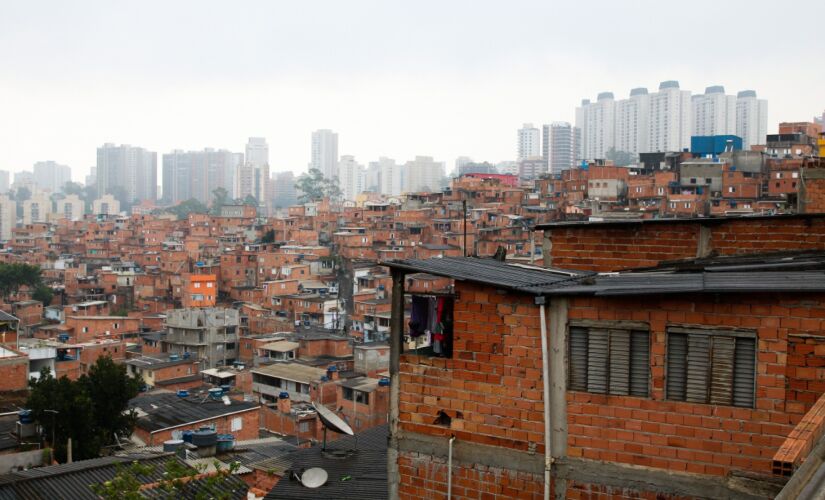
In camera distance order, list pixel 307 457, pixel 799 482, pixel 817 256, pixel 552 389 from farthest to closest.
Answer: pixel 307 457
pixel 817 256
pixel 552 389
pixel 799 482

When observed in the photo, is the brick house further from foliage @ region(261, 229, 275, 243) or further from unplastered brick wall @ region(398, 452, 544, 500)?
foliage @ region(261, 229, 275, 243)

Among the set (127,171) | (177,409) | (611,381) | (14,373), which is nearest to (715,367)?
(611,381)

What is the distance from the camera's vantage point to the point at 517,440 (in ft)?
15.6

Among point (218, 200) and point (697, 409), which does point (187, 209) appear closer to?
point (218, 200)

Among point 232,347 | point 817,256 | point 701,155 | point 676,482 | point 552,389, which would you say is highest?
point 701,155

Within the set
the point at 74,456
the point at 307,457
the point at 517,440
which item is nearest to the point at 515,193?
the point at 74,456

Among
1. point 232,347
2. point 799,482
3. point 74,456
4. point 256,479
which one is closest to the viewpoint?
point 799,482

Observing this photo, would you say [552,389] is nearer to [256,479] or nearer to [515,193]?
[256,479]

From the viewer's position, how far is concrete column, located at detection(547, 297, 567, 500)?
15.1ft

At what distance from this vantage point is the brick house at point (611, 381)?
13.7 ft

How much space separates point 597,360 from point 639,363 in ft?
0.70

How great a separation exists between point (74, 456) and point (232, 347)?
1637cm

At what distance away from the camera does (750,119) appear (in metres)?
98.0

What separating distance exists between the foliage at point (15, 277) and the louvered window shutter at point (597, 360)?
4517cm
